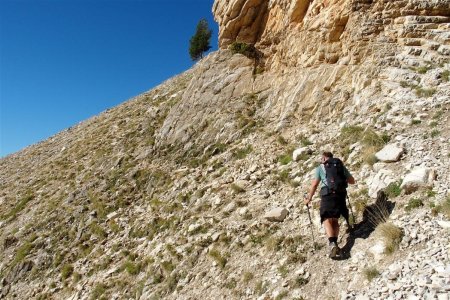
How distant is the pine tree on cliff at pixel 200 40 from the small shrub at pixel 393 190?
47517 mm

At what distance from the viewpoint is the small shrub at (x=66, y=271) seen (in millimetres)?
13180

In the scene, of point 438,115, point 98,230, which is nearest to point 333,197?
point 438,115

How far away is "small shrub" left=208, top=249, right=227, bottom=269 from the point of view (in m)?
9.40

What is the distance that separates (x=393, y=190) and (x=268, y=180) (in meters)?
4.69

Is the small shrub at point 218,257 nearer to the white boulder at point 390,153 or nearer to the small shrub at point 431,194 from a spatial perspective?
the white boulder at point 390,153

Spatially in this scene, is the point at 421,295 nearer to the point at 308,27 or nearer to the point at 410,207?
the point at 410,207

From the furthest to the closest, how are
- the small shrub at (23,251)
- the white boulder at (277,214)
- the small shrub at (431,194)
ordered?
the small shrub at (23,251) < the white boulder at (277,214) < the small shrub at (431,194)

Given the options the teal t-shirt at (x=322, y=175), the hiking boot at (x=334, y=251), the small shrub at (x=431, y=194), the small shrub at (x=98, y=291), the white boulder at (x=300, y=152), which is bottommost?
the hiking boot at (x=334, y=251)

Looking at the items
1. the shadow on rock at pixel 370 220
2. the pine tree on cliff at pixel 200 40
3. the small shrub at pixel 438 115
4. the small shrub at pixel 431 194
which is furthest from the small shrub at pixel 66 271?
the pine tree on cliff at pixel 200 40

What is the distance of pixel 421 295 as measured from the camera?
5441 mm

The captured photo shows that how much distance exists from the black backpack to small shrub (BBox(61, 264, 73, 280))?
10.3 m

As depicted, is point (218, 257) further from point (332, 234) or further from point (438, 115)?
point (438, 115)

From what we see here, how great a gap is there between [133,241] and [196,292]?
16.7 feet

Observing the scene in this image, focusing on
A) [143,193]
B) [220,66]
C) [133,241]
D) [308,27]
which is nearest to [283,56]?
[308,27]
